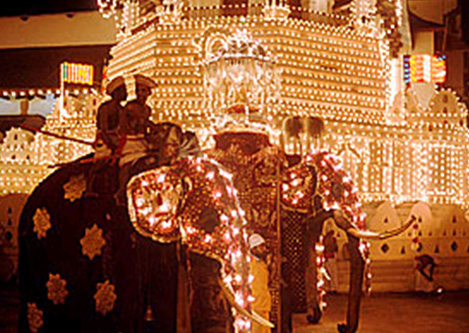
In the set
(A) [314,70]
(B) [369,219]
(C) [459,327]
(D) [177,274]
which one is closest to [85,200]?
(D) [177,274]

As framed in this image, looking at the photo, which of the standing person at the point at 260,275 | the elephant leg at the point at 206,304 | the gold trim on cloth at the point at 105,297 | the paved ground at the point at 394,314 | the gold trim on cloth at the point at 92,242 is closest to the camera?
the gold trim on cloth at the point at 105,297

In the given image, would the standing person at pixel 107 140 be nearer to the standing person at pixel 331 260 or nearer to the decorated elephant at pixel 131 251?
the decorated elephant at pixel 131 251

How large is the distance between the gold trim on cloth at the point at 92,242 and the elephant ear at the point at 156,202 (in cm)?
34

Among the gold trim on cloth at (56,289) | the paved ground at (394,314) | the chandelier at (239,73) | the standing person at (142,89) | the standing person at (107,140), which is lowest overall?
the paved ground at (394,314)

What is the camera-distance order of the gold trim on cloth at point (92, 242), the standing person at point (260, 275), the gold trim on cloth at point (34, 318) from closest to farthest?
the gold trim on cloth at point (92, 242)
the gold trim on cloth at point (34, 318)
the standing person at point (260, 275)

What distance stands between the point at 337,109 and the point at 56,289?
34.5 ft

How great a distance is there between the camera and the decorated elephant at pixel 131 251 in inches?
171

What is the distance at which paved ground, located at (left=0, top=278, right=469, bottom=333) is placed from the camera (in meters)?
8.70

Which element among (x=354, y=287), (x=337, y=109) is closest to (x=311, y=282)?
(x=354, y=287)

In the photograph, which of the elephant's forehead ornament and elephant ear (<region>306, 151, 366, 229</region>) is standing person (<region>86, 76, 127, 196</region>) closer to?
the elephant's forehead ornament

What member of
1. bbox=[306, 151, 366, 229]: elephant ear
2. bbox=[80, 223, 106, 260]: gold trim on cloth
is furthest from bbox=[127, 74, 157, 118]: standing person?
bbox=[306, 151, 366, 229]: elephant ear

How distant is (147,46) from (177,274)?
11.0 meters

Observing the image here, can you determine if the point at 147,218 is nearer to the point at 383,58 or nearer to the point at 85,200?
the point at 85,200

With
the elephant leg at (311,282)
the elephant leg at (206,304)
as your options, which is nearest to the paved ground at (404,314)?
the elephant leg at (311,282)
